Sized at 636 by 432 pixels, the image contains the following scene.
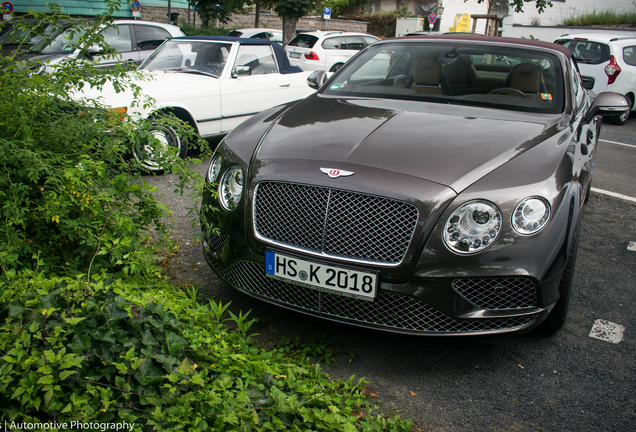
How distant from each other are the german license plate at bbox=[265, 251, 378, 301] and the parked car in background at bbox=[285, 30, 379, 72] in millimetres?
11255

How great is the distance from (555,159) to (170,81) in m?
4.60

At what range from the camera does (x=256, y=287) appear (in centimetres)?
276

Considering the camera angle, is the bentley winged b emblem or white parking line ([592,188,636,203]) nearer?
the bentley winged b emblem

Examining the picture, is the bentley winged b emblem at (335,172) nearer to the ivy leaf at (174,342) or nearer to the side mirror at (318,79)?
the ivy leaf at (174,342)

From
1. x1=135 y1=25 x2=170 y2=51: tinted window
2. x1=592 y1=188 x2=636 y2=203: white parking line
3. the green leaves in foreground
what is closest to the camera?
the green leaves in foreground

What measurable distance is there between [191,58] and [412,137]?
465 centimetres

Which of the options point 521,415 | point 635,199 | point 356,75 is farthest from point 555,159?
point 635,199

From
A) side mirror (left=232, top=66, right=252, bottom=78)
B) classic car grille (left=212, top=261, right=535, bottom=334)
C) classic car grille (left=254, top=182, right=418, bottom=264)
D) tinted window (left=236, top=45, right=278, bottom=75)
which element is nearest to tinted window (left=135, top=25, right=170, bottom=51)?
tinted window (left=236, top=45, right=278, bottom=75)

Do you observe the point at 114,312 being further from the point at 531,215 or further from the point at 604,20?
the point at 604,20

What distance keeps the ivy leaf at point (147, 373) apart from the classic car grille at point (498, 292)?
134 cm

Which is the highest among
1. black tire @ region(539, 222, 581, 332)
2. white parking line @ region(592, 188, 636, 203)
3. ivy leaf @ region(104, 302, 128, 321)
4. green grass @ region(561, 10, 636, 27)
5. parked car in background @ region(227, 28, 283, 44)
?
green grass @ region(561, 10, 636, 27)

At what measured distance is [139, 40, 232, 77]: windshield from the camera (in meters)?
6.53

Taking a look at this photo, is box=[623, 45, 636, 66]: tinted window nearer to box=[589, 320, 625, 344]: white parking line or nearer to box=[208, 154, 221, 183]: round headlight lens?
box=[589, 320, 625, 344]: white parking line

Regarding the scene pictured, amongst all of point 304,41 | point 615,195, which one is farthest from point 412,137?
point 304,41
